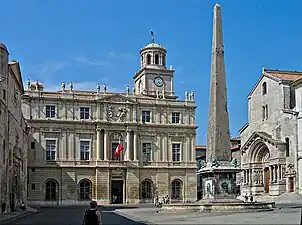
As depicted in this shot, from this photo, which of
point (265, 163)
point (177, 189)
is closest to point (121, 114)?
point (177, 189)

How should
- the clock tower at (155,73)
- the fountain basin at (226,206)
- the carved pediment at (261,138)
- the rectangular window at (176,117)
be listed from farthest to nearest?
1. the clock tower at (155,73)
2. the rectangular window at (176,117)
3. the carved pediment at (261,138)
4. the fountain basin at (226,206)

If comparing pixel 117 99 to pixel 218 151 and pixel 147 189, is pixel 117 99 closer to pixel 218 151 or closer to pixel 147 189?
pixel 147 189

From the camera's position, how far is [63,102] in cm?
6731

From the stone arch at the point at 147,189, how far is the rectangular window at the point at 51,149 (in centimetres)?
1137

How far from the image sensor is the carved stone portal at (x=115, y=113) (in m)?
68.9

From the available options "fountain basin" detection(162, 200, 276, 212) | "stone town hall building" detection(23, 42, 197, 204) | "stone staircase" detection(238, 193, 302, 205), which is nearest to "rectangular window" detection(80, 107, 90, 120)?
"stone town hall building" detection(23, 42, 197, 204)

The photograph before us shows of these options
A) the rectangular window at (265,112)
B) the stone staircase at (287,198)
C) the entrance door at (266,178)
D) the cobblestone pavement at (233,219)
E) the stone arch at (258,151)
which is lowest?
the stone staircase at (287,198)

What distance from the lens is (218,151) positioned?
30.0m

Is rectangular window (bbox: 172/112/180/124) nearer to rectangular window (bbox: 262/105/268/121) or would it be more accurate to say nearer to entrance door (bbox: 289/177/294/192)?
rectangular window (bbox: 262/105/268/121)

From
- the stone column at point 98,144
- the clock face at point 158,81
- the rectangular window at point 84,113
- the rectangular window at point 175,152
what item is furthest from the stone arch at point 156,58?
the stone column at point 98,144

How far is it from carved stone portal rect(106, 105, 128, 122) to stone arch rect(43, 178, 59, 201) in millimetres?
10068

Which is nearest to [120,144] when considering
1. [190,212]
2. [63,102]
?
[63,102]

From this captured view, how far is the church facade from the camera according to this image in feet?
190

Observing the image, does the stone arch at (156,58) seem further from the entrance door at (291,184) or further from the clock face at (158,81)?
the entrance door at (291,184)
